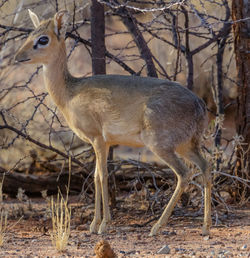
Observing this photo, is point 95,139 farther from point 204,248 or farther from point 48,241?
point 204,248

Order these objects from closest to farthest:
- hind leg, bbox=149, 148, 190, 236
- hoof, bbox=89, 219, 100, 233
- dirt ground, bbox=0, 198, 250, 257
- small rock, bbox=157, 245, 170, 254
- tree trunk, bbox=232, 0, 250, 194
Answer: small rock, bbox=157, 245, 170, 254 < dirt ground, bbox=0, 198, 250, 257 < hind leg, bbox=149, 148, 190, 236 < hoof, bbox=89, 219, 100, 233 < tree trunk, bbox=232, 0, 250, 194

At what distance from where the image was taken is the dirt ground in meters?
5.30

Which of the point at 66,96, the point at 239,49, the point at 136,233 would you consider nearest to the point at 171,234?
the point at 136,233

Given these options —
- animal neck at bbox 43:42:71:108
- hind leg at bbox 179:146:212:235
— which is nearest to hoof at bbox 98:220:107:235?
hind leg at bbox 179:146:212:235

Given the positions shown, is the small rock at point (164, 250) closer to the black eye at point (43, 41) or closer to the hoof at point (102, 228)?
the hoof at point (102, 228)

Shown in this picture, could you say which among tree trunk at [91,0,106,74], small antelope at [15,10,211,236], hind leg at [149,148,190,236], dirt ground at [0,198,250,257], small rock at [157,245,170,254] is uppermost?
tree trunk at [91,0,106,74]

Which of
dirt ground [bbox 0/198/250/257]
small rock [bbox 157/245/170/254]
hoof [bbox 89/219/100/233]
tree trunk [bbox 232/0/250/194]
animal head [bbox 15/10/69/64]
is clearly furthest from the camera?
tree trunk [bbox 232/0/250/194]

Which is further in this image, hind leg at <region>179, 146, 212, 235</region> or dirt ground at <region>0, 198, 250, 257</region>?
hind leg at <region>179, 146, 212, 235</region>

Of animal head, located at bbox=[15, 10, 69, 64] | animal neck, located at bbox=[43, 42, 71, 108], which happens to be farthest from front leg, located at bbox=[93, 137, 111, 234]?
animal head, located at bbox=[15, 10, 69, 64]

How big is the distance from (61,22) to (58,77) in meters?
0.68

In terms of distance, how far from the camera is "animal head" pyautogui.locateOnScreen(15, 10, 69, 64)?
6.35m

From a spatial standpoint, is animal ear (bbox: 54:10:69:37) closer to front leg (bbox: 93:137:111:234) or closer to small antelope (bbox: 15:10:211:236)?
small antelope (bbox: 15:10:211:236)

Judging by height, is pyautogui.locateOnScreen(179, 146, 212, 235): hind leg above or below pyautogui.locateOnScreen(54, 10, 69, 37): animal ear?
below

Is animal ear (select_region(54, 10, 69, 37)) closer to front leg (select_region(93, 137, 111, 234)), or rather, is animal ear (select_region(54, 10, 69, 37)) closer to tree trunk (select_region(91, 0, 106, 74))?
tree trunk (select_region(91, 0, 106, 74))
